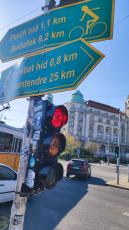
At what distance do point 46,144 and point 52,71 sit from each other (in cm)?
84

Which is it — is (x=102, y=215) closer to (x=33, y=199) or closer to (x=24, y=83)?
(x=33, y=199)

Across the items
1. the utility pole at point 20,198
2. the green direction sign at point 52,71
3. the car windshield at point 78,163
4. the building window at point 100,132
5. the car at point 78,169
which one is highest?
the building window at point 100,132

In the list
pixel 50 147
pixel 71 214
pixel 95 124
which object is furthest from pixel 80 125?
pixel 50 147

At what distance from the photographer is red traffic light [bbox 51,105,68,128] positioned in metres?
2.37


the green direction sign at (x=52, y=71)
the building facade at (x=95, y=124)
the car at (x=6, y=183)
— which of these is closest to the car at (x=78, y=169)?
the car at (x=6, y=183)

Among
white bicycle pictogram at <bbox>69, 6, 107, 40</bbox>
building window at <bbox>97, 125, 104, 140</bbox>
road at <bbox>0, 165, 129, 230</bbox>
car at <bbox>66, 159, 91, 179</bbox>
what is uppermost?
building window at <bbox>97, 125, 104, 140</bbox>

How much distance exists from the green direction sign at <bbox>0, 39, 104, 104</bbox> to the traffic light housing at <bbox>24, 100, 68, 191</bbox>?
0.85ft

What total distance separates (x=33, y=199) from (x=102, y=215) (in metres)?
2.94

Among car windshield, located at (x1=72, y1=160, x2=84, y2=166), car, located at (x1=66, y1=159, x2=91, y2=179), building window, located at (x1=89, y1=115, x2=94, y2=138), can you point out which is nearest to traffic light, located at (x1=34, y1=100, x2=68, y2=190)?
car, located at (x1=66, y1=159, x2=91, y2=179)

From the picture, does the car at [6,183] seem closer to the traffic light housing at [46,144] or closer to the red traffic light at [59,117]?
the traffic light housing at [46,144]

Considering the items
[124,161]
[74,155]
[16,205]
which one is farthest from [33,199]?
[124,161]

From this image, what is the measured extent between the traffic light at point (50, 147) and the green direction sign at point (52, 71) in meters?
0.27

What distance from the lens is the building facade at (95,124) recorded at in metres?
80.0

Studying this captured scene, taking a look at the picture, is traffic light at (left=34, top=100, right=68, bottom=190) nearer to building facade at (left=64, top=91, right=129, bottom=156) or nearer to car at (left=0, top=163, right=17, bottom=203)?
car at (left=0, top=163, right=17, bottom=203)
